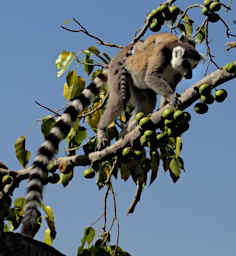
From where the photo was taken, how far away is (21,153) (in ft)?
19.7

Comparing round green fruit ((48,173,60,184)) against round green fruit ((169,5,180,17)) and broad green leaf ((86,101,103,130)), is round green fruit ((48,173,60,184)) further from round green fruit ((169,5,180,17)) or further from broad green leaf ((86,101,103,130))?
round green fruit ((169,5,180,17))

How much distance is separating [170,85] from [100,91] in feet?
3.61

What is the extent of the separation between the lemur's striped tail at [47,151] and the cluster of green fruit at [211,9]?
1888 mm

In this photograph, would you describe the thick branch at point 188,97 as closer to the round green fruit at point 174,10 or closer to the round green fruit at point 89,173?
the round green fruit at point 89,173

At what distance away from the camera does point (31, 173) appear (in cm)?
553

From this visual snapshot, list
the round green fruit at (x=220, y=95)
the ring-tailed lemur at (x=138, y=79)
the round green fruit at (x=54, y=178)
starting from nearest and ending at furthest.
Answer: the round green fruit at (x=220, y=95) → the round green fruit at (x=54, y=178) → the ring-tailed lemur at (x=138, y=79)

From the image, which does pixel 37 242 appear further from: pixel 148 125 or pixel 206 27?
pixel 206 27

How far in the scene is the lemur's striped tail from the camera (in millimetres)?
5283

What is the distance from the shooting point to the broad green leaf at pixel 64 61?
246 inches

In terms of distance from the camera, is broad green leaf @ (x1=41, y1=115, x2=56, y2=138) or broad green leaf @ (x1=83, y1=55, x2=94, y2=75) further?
broad green leaf @ (x1=83, y1=55, x2=94, y2=75)

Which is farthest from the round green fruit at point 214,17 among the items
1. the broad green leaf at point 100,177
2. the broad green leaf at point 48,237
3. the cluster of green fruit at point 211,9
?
the broad green leaf at point 48,237

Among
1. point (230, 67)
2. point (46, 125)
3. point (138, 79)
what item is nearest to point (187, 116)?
point (230, 67)

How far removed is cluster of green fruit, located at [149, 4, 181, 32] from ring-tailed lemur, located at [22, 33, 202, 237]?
90cm

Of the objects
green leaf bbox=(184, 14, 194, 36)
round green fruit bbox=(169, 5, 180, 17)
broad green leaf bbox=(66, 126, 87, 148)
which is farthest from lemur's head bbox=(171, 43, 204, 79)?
broad green leaf bbox=(66, 126, 87, 148)
